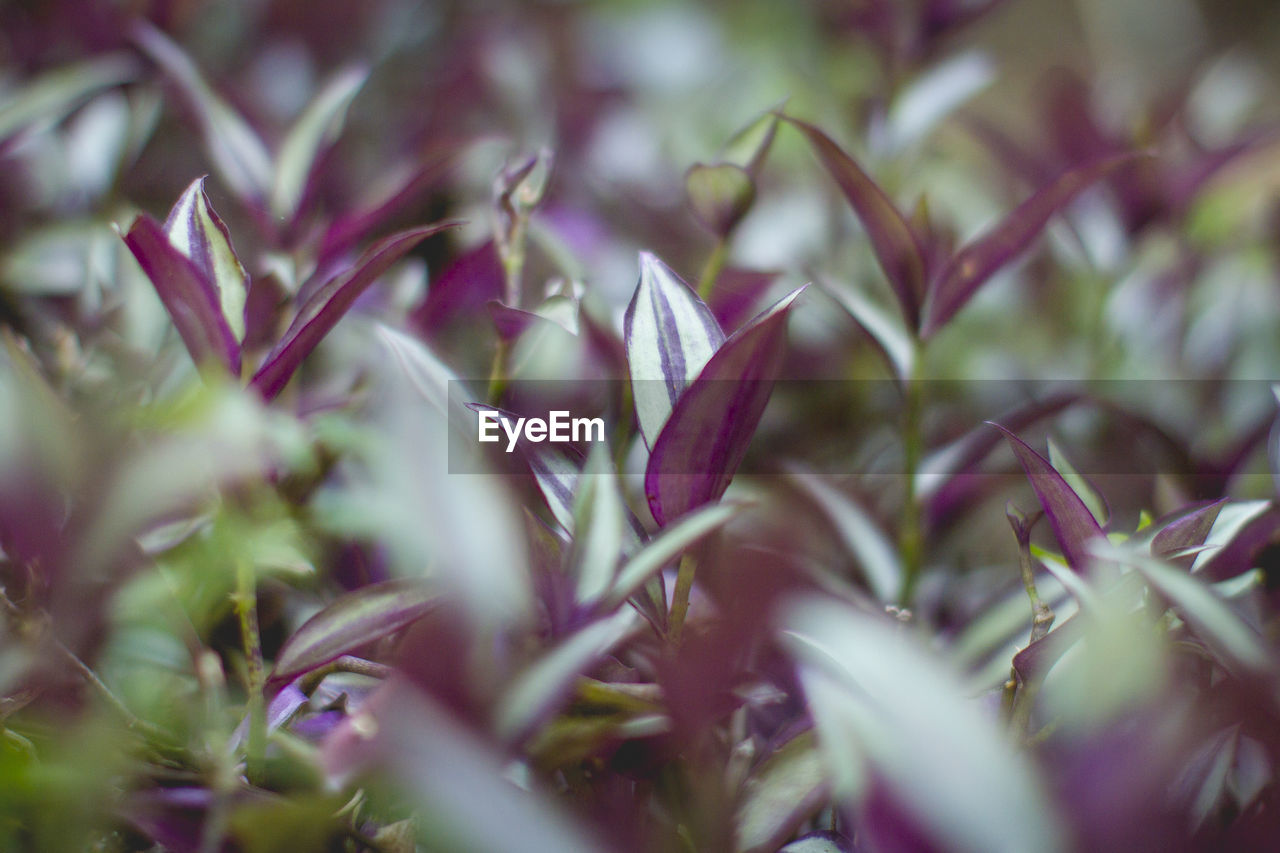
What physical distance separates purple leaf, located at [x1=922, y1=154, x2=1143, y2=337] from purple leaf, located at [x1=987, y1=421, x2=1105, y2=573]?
0.54 ft

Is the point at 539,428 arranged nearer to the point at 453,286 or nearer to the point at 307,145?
the point at 453,286

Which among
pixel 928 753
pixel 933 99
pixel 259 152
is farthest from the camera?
pixel 933 99

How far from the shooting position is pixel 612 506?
320 mm

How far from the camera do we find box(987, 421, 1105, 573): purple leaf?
0.34 m

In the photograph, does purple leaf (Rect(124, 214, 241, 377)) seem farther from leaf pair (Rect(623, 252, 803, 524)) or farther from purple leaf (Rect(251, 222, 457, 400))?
leaf pair (Rect(623, 252, 803, 524))

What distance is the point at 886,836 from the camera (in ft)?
0.78

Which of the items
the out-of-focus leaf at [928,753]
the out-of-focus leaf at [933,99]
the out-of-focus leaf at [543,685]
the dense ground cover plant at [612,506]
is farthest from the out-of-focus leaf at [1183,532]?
the out-of-focus leaf at [933,99]

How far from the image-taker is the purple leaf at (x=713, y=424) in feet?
1.08

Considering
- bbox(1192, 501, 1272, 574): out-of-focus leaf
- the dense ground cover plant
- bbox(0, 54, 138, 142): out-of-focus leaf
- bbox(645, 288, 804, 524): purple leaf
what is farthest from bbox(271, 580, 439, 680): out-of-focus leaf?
bbox(0, 54, 138, 142): out-of-focus leaf

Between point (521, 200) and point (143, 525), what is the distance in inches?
9.7

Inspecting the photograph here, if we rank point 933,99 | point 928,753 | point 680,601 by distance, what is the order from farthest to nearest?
point 933,99, point 680,601, point 928,753

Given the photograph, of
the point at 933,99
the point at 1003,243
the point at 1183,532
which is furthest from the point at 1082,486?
the point at 933,99

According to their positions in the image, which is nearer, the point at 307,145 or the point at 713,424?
the point at 713,424

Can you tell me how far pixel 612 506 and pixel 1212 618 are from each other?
0.20m
